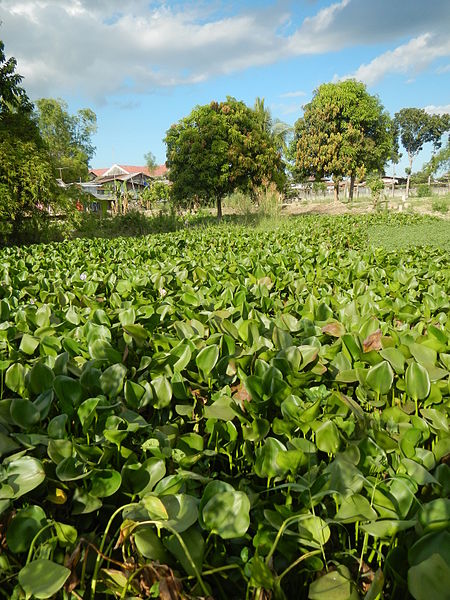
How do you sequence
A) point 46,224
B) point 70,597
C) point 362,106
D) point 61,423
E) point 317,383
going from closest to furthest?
point 70,597, point 61,423, point 317,383, point 46,224, point 362,106

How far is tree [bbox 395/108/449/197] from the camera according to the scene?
207ft

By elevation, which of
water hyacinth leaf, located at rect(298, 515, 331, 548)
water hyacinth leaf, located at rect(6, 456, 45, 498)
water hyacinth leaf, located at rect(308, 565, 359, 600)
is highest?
water hyacinth leaf, located at rect(6, 456, 45, 498)

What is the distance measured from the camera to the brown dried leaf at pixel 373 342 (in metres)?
1.78

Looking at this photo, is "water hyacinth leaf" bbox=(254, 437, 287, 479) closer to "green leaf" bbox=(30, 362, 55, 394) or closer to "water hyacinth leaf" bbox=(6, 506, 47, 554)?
"water hyacinth leaf" bbox=(6, 506, 47, 554)

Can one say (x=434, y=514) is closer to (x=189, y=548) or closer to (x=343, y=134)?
(x=189, y=548)

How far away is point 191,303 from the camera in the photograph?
2697 millimetres

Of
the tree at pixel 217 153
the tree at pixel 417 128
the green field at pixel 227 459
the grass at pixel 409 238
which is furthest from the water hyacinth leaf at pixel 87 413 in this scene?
the tree at pixel 417 128

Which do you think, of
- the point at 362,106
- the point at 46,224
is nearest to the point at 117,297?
the point at 46,224

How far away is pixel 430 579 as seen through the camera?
2.32ft

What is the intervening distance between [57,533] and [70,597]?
13 cm

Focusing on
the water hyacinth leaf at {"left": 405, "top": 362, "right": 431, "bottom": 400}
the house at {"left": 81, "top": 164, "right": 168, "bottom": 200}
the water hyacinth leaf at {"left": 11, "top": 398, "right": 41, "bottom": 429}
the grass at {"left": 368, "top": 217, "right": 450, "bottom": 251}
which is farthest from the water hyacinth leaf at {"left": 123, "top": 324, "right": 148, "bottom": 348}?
the house at {"left": 81, "top": 164, "right": 168, "bottom": 200}

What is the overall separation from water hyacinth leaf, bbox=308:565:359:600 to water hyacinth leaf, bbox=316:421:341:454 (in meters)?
0.38

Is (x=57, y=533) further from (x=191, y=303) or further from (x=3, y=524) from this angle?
(x=191, y=303)

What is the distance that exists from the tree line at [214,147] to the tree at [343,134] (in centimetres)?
8
